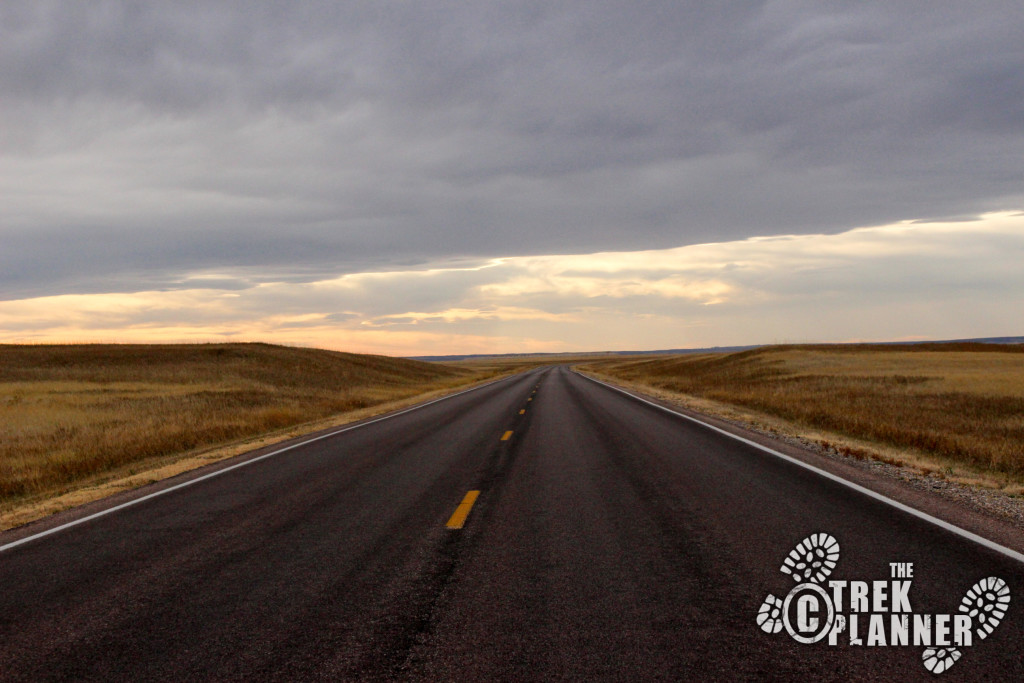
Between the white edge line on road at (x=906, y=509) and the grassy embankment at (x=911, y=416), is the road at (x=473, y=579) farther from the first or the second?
the grassy embankment at (x=911, y=416)

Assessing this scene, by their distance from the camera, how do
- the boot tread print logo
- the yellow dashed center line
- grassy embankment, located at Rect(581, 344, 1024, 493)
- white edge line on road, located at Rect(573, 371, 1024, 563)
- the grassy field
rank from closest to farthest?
the boot tread print logo → white edge line on road, located at Rect(573, 371, 1024, 563) → the yellow dashed center line → grassy embankment, located at Rect(581, 344, 1024, 493) → the grassy field

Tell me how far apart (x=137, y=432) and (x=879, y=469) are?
17870 millimetres

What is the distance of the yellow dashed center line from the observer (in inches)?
290

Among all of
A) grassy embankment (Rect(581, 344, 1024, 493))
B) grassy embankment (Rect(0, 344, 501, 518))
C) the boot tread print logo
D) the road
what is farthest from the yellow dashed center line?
grassy embankment (Rect(0, 344, 501, 518))

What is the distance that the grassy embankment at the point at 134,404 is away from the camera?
1464cm

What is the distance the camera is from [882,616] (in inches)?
183

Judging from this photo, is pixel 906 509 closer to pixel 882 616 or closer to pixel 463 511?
pixel 882 616

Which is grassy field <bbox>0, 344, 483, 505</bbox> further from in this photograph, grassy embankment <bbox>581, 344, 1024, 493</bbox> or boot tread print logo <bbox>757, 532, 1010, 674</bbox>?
grassy embankment <bbox>581, 344, 1024, 493</bbox>

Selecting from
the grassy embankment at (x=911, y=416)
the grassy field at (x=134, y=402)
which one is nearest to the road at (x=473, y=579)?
the grassy embankment at (x=911, y=416)

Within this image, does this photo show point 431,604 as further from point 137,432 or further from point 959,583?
point 137,432

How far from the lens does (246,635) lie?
4.56m

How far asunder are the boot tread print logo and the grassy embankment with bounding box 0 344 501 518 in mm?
11666

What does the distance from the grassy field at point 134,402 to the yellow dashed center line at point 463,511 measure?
27.0 feet

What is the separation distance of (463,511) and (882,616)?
4.59 m
